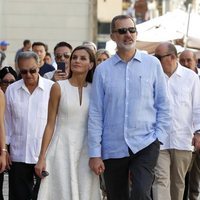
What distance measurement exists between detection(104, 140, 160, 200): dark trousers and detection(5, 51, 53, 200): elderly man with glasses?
4.31 feet

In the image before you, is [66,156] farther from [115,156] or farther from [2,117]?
[2,117]

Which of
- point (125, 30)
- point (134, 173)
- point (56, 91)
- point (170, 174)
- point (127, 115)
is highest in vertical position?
point (125, 30)

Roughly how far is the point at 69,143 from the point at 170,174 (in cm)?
215

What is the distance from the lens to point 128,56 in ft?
24.0

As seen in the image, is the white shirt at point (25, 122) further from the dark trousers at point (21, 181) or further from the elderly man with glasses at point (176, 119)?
the elderly man with glasses at point (176, 119)

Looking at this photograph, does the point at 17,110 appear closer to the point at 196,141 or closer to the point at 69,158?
the point at 69,158

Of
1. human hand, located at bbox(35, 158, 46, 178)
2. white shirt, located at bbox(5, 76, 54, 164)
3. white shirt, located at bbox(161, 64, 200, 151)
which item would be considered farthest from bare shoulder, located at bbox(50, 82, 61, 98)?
white shirt, located at bbox(161, 64, 200, 151)

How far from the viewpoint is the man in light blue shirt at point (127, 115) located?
714 cm

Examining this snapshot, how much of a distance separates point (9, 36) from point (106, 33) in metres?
24.2

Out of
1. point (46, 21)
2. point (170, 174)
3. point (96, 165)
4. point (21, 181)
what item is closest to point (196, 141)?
point (170, 174)

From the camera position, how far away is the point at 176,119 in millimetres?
8820

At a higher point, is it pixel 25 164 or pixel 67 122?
pixel 67 122

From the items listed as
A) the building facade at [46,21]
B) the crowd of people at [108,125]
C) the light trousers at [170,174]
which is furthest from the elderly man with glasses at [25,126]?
the building facade at [46,21]

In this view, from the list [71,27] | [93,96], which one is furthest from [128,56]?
[71,27]
